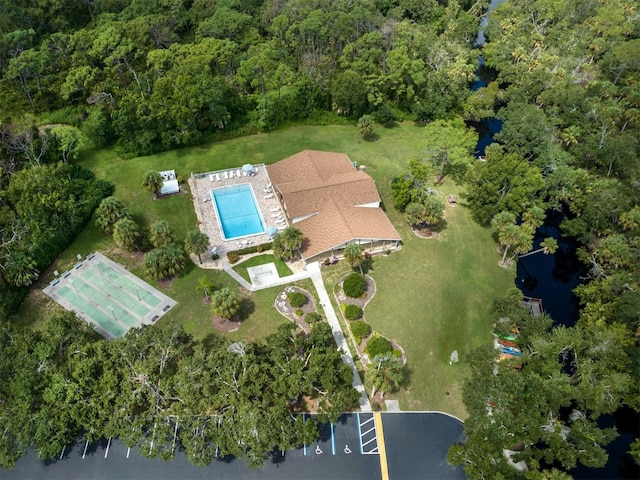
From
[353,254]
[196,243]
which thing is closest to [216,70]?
[196,243]

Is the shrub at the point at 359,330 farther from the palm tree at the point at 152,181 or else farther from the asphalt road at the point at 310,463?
the palm tree at the point at 152,181

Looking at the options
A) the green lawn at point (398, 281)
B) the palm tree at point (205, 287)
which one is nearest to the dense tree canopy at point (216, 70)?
the green lawn at point (398, 281)

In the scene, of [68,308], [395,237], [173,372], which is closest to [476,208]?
Result: [395,237]

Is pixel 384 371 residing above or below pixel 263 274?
above

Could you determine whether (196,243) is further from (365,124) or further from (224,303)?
(365,124)

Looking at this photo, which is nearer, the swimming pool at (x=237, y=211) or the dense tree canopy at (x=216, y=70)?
the swimming pool at (x=237, y=211)

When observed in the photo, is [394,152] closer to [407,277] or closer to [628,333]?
[407,277]
